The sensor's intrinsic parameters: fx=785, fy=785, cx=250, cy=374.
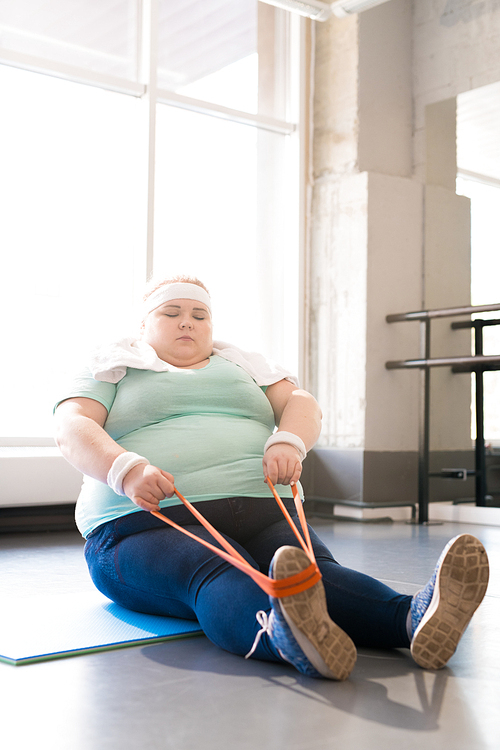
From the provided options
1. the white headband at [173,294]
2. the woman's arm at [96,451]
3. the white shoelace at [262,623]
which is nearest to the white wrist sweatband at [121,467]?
the woman's arm at [96,451]

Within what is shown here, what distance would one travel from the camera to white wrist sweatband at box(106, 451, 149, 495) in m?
1.55

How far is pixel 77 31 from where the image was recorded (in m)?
4.03

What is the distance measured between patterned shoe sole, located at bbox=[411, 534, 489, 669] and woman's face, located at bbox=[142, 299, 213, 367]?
90cm

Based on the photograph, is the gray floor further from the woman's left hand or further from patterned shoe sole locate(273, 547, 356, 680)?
the woman's left hand

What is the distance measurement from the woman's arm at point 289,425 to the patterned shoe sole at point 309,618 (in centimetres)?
46

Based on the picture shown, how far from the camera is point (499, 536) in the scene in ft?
11.8

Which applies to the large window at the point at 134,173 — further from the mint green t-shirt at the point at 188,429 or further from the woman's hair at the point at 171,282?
the mint green t-shirt at the point at 188,429

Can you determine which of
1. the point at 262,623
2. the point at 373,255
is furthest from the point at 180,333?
the point at 373,255

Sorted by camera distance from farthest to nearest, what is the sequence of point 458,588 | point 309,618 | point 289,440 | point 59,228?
point 59,228 < point 289,440 < point 458,588 < point 309,618

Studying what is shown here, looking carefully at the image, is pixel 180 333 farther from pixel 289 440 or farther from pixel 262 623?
pixel 262 623

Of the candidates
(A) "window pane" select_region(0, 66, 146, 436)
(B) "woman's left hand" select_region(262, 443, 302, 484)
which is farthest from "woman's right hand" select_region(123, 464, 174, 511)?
(A) "window pane" select_region(0, 66, 146, 436)

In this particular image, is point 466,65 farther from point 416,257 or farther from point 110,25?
point 110,25

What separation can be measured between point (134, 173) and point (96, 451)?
291cm

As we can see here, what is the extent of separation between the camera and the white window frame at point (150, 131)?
3.61 meters
